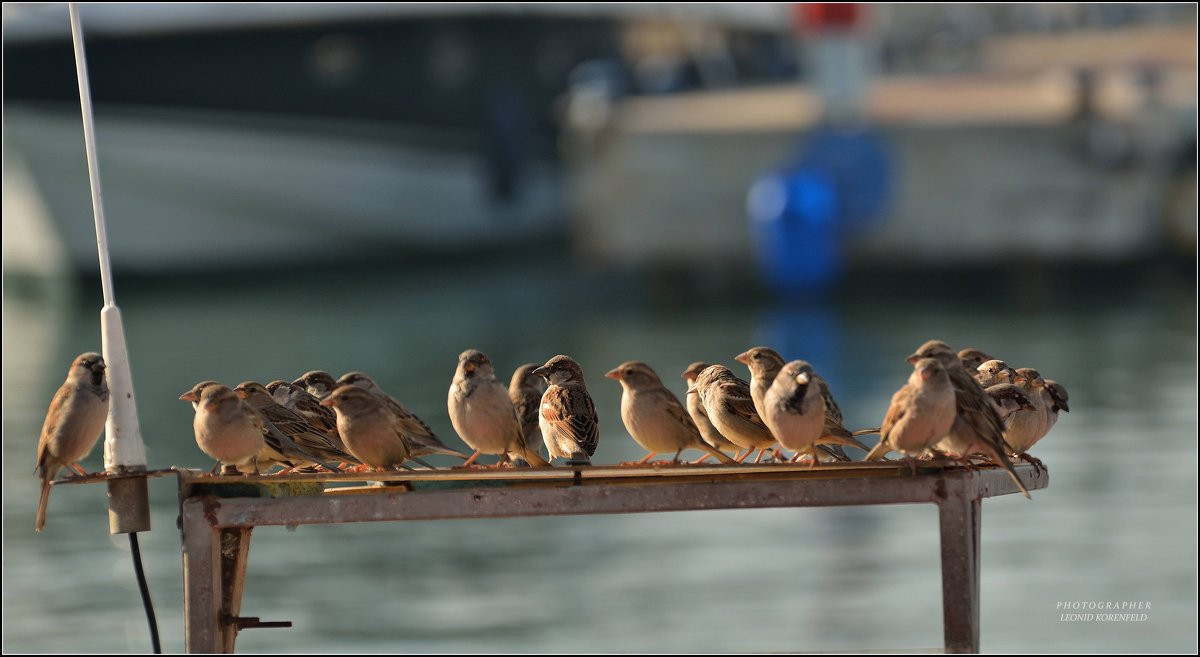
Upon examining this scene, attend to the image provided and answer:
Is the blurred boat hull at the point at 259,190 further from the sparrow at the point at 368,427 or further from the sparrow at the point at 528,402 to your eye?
the sparrow at the point at 368,427

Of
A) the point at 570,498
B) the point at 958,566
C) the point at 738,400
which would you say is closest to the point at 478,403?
the point at 738,400

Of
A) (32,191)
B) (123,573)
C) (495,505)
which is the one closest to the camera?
(495,505)

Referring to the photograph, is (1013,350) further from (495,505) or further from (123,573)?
(495,505)

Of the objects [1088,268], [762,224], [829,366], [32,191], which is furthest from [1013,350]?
[32,191]

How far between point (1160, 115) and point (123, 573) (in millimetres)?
23076

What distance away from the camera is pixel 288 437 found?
844cm

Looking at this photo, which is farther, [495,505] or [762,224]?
[762,224]

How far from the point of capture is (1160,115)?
113 feet

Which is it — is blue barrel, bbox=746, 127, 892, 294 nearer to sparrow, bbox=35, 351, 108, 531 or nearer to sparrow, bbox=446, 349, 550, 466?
sparrow, bbox=446, 349, 550, 466

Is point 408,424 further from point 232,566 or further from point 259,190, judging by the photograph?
point 259,190

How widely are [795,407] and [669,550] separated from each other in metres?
9.88

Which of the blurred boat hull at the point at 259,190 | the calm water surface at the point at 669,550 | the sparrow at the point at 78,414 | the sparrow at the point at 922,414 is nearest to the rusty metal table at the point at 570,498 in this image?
the sparrow at the point at 922,414

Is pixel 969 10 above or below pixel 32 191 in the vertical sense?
above

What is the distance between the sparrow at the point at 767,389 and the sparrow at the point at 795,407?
0.20m
